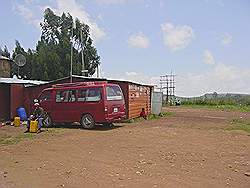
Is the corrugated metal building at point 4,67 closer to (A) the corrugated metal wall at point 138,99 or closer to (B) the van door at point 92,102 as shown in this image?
(A) the corrugated metal wall at point 138,99

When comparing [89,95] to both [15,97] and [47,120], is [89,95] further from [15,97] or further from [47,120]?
[15,97]

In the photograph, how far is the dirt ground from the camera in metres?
7.51

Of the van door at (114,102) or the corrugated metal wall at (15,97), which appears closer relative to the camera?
the van door at (114,102)

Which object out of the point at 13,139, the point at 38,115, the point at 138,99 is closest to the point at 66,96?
the point at 38,115

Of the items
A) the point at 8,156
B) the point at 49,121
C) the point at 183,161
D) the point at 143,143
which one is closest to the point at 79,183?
the point at 183,161

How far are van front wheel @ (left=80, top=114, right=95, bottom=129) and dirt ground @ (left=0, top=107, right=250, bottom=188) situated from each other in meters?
3.29

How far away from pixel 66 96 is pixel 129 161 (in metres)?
10.0

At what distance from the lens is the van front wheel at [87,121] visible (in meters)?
17.9

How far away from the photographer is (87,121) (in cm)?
1806

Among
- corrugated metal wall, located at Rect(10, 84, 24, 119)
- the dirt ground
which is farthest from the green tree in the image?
the dirt ground

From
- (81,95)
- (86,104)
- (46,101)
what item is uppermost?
(81,95)

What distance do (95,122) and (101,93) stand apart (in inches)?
55.4

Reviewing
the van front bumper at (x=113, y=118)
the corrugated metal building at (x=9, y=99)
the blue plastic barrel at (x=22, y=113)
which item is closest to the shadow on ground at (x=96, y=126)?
the van front bumper at (x=113, y=118)

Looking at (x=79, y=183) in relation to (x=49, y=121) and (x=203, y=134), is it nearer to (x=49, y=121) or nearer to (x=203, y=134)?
(x=203, y=134)
